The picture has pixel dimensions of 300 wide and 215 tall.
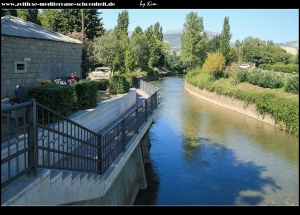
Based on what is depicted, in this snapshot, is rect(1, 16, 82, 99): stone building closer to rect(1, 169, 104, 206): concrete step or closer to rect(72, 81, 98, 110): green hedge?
rect(72, 81, 98, 110): green hedge

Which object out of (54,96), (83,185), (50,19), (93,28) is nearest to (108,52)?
(93,28)

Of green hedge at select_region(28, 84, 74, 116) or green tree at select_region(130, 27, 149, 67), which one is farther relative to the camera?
green tree at select_region(130, 27, 149, 67)

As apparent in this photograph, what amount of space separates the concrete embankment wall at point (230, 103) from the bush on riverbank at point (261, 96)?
1.01ft

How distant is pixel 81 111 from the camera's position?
7.85 m

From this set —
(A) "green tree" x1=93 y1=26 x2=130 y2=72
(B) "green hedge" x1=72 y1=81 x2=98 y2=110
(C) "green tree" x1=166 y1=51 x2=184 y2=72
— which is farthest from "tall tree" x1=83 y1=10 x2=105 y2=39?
(C) "green tree" x1=166 y1=51 x2=184 y2=72

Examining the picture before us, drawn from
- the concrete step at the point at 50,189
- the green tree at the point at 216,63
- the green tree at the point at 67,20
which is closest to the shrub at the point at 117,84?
the concrete step at the point at 50,189

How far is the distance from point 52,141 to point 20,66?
7.48m

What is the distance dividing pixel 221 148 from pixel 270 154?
272 centimetres

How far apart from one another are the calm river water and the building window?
5.85m

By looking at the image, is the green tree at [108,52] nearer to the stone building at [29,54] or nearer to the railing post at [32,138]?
the stone building at [29,54]

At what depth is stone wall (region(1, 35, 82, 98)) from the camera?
9.63 meters

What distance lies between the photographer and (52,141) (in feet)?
12.7

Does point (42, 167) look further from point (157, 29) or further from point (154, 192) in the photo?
point (157, 29)
